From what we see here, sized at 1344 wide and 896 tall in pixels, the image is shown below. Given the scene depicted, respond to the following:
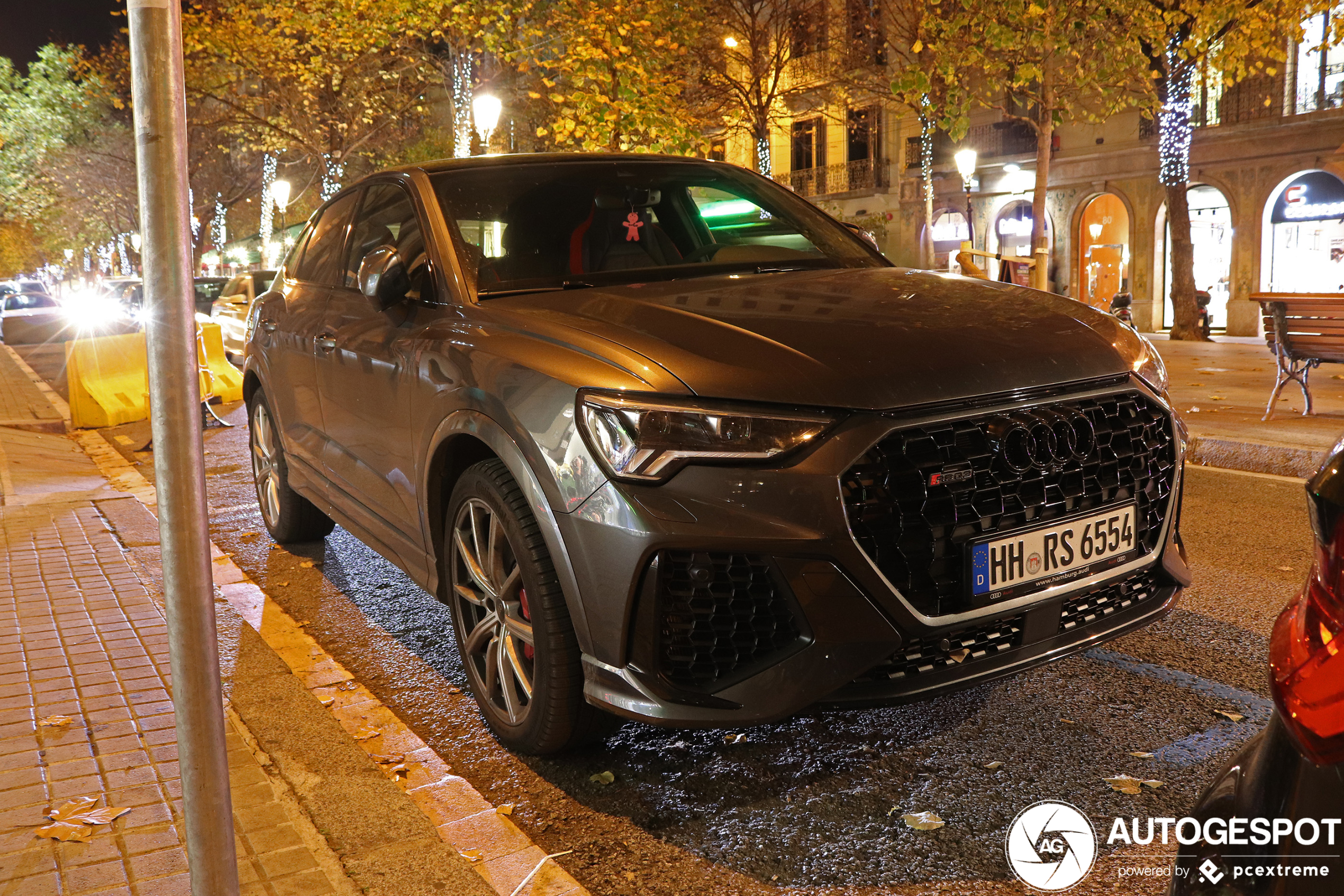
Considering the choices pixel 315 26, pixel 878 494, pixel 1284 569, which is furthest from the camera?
pixel 315 26

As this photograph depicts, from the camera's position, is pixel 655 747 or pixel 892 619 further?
pixel 655 747

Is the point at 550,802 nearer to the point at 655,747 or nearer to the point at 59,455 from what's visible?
the point at 655,747

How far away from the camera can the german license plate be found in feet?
9.00

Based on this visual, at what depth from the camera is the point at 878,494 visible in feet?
8.65

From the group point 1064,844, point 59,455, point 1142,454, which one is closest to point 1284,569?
point 1142,454

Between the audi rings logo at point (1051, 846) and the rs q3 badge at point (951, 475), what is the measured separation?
0.90 meters

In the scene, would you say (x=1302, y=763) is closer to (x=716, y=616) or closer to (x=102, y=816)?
(x=716, y=616)

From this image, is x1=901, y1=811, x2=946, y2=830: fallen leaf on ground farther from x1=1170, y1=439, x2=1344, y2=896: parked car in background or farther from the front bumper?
x1=1170, y1=439, x2=1344, y2=896: parked car in background

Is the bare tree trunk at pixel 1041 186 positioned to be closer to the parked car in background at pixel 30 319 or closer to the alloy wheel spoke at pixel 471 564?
the alloy wheel spoke at pixel 471 564

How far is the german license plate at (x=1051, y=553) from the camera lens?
2.74m

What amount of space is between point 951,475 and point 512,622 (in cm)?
131

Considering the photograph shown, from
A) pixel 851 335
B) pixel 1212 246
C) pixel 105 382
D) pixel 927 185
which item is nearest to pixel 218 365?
pixel 105 382

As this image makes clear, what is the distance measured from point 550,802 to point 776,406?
1.29 metres

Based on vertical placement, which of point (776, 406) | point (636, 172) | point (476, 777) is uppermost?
point (636, 172)
